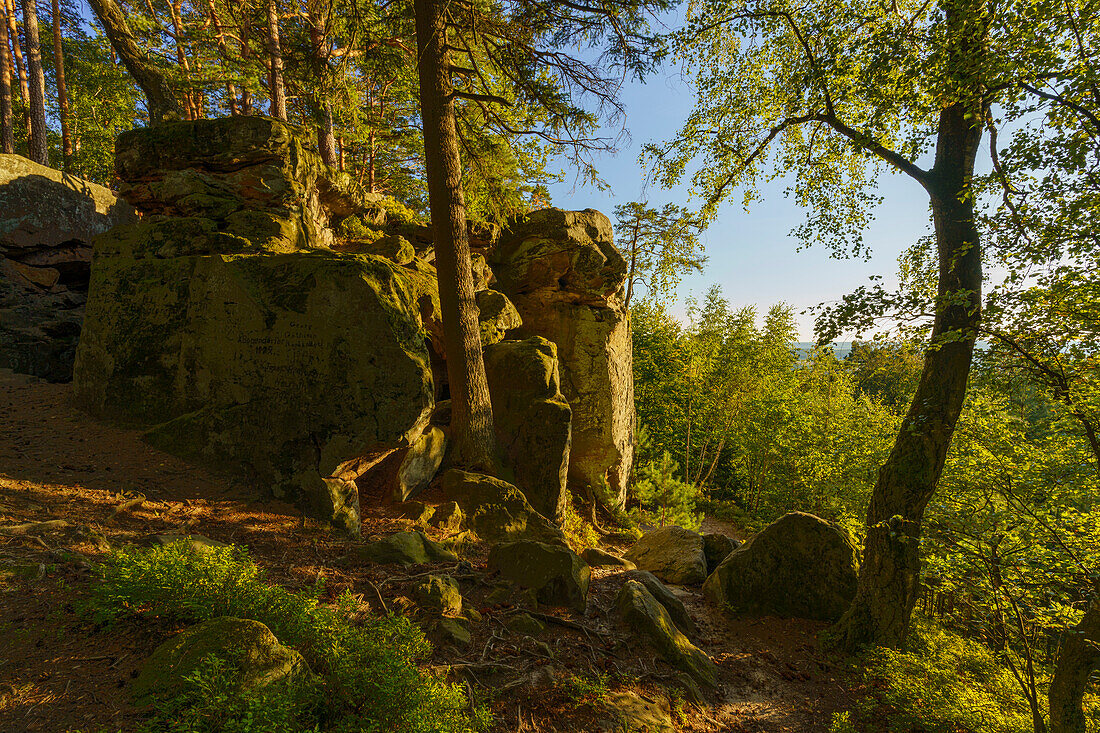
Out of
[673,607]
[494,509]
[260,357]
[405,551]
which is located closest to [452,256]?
[260,357]

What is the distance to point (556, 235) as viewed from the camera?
14766 mm

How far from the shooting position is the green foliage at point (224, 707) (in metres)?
2.15

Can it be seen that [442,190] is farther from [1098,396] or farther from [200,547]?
[1098,396]

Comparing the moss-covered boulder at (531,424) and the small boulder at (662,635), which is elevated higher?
the moss-covered boulder at (531,424)

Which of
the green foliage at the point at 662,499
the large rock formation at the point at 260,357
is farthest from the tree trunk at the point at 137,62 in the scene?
the green foliage at the point at 662,499

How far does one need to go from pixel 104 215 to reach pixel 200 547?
12.9m

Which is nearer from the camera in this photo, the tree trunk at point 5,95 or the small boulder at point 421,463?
the small boulder at point 421,463

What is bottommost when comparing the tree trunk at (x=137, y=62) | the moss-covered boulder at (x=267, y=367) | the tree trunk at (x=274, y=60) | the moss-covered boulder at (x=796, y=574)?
the moss-covered boulder at (x=796, y=574)

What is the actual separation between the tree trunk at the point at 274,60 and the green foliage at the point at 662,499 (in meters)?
15.4

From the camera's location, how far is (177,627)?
3.00 metres

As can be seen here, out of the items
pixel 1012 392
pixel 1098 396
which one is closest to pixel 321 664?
A: pixel 1012 392

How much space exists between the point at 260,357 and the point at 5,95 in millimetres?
18022

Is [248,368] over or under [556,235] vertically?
under

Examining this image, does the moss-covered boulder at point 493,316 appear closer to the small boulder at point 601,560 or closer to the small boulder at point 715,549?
the small boulder at point 601,560
